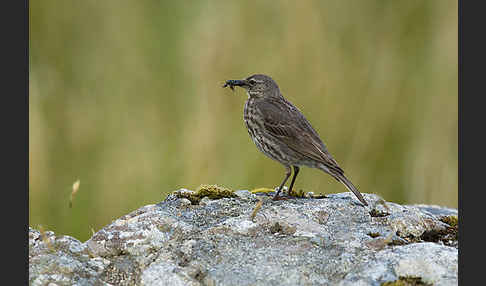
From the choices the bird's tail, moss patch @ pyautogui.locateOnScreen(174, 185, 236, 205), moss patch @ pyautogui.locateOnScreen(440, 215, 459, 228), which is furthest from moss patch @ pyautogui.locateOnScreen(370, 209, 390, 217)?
moss patch @ pyautogui.locateOnScreen(174, 185, 236, 205)

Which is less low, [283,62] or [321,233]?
[283,62]

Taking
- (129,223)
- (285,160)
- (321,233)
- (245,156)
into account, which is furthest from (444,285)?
(245,156)

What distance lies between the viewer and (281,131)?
16.8 feet

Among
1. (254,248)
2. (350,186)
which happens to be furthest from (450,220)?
(254,248)

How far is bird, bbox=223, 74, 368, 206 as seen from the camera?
4918mm

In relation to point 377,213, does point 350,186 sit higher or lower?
higher

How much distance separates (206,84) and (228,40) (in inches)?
19.3

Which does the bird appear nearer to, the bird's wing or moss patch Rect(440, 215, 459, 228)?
the bird's wing

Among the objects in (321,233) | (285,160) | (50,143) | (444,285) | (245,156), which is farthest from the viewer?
(245,156)

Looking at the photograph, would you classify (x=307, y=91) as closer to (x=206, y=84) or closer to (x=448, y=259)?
(x=206, y=84)

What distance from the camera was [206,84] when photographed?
577cm

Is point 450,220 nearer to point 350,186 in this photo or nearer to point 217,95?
point 350,186

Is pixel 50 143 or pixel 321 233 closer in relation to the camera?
pixel 321 233

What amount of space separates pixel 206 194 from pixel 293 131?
1.29 meters
